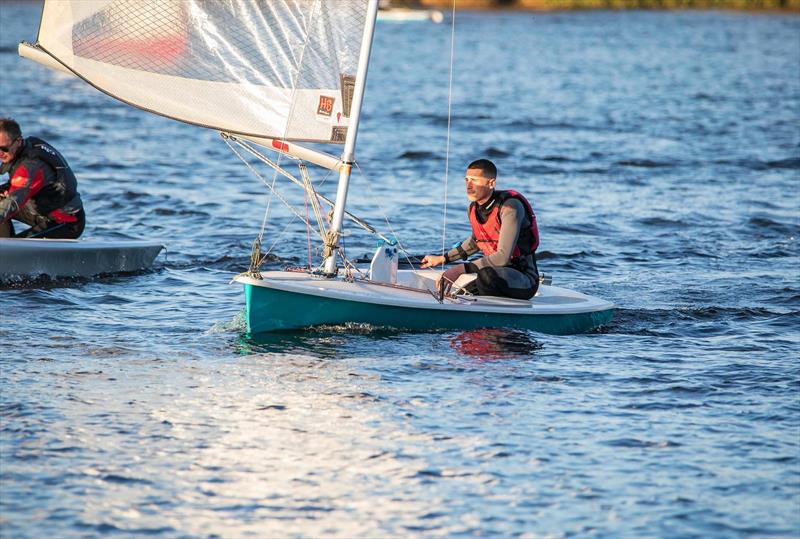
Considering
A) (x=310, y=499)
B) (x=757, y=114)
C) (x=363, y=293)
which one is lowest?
(x=310, y=499)

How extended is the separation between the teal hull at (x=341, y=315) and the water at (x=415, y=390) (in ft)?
0.41

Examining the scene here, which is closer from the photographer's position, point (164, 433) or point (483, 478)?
point (483, 478)

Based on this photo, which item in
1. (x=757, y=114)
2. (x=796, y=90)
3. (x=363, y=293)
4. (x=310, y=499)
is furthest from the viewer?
(x=796, y=90)

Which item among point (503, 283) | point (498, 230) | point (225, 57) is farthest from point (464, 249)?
point (225, 57)

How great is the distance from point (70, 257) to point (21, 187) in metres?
0.88

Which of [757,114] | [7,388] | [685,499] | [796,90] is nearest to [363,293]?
[7,388]

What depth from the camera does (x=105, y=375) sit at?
8945 mm

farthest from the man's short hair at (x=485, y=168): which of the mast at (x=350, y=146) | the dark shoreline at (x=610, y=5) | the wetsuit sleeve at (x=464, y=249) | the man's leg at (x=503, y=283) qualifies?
the dark shoreline at (x=610, y=5)

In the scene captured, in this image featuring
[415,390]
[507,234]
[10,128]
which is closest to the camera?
[415,390]

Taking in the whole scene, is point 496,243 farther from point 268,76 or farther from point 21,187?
point 21,187

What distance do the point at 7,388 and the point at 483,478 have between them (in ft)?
11.6

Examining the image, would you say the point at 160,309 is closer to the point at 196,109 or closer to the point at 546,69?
the point at 196,109

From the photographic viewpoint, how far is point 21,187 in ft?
37.8

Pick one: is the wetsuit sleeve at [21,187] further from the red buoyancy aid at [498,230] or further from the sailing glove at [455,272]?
the red buoyancy aid at [498,230]
